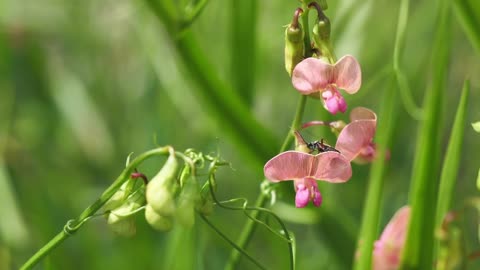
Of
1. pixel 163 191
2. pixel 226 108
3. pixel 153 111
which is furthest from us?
pixel 153 111

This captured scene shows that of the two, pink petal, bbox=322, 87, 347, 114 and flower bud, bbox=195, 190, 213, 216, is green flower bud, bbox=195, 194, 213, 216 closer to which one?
flower bud, bbox=195, 190, 213, 216

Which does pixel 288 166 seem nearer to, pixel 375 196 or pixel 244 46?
pixel 375 196

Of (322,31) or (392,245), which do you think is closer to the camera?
(322,31)

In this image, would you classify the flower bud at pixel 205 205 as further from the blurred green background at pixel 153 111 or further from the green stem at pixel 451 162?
the blurred green background at pixel 153 111

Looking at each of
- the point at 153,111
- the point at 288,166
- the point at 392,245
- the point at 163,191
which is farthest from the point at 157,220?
the point at 153,111

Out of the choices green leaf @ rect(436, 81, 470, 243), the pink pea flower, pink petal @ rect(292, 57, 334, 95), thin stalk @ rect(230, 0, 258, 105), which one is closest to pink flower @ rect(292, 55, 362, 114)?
pink petal @ rect(292, 57, 334, 95)

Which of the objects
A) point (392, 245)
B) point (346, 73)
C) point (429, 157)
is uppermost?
point (346, 73)

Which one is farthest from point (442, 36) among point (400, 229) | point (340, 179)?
point (400, 229)

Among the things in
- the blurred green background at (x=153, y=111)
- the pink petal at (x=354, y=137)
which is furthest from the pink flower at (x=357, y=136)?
the blurred green background at (x=153, y=111)
